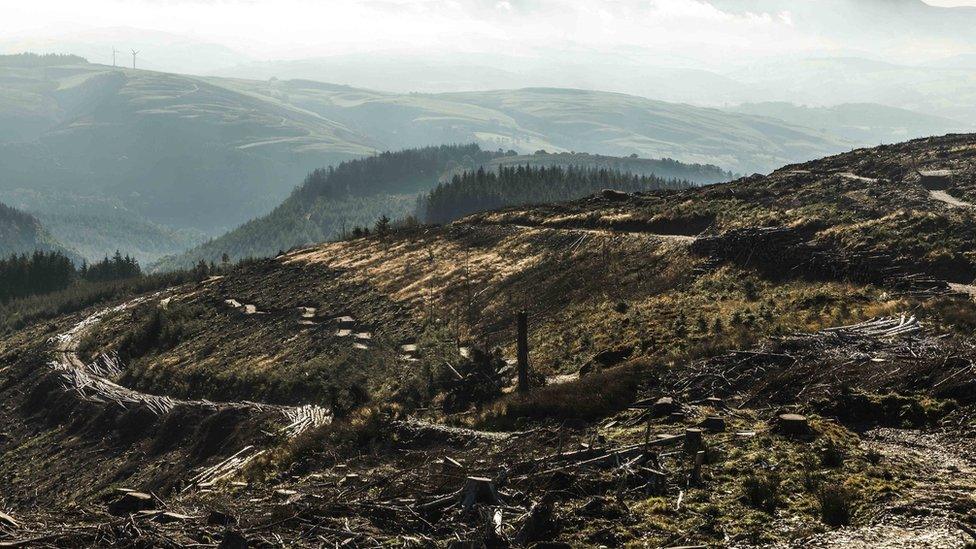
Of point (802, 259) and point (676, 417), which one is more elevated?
point (802, 259)

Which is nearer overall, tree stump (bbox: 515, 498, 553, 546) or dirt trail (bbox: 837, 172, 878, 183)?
tree stump (bbox: 515, 498, 553, 546)

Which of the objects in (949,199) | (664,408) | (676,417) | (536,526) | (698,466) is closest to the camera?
(536,526)

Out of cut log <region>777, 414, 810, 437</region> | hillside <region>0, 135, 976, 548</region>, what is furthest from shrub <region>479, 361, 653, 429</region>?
cut log <region>777, 414, 810, 437</region>

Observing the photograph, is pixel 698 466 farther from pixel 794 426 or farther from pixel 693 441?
pixel 794 426

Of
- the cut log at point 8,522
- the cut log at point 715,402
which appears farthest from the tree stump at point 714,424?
the cut log at point 8,522

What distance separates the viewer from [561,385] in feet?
107

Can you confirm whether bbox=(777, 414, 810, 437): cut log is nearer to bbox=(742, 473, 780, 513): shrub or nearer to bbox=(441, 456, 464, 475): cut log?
bbox=(742, 473, 780, 513): shrub

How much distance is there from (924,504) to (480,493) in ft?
28.8

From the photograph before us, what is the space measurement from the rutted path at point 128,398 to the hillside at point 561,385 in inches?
12.3

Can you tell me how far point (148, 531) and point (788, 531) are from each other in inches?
513

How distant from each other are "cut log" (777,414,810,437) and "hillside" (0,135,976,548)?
6cm

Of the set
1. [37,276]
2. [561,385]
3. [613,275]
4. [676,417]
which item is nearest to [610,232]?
[613,275]

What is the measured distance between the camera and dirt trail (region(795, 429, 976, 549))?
1583 centimetres

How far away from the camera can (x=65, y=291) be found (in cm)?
17188
